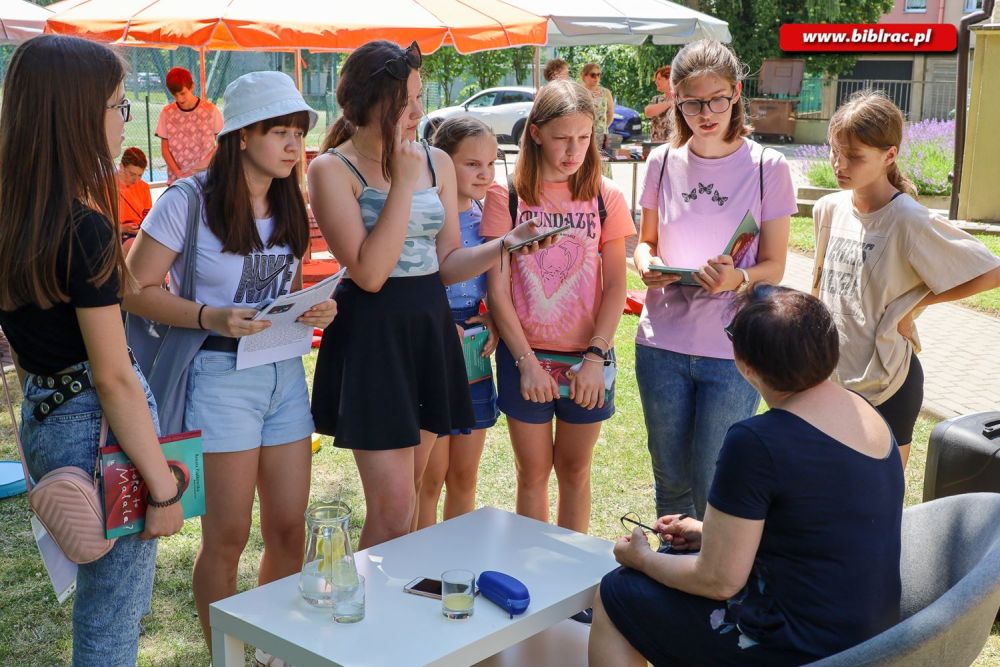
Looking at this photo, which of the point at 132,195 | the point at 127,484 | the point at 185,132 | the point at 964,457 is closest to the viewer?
the point at 127,484

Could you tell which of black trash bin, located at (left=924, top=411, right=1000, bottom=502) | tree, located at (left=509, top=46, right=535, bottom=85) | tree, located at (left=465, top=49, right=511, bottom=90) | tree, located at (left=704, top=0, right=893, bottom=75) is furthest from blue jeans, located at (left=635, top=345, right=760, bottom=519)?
tree, located at (left=704, top=0, right=893, bottom=75)

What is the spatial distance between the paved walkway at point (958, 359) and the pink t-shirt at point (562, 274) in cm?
347

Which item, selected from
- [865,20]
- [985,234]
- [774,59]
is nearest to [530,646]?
[985,234]

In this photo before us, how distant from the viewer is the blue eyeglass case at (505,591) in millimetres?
2416

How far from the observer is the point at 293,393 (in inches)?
114

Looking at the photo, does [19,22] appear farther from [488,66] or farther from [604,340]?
[488,66]

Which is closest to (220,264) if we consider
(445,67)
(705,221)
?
(705,221)

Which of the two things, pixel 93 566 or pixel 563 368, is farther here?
pixel 563 368

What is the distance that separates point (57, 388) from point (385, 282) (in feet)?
3.33

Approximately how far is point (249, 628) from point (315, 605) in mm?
168

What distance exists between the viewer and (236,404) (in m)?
2.76

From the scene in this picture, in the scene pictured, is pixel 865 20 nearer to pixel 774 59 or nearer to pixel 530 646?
pixel 774 59

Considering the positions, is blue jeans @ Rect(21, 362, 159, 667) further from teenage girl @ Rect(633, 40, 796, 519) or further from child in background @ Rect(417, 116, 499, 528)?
teenage girl @ Rect(633, 40, 796, 519)

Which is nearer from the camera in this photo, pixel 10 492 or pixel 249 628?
pixel 249 628
